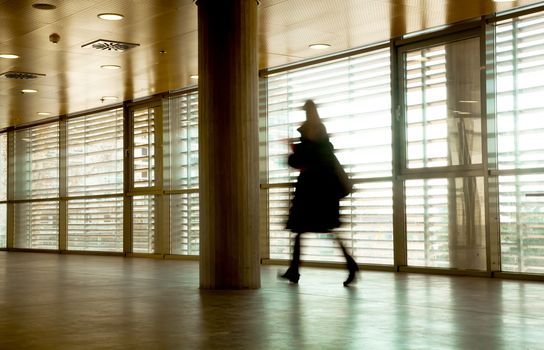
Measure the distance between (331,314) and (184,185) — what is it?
9.22 m

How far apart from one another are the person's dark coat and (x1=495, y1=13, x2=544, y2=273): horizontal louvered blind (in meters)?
2.33

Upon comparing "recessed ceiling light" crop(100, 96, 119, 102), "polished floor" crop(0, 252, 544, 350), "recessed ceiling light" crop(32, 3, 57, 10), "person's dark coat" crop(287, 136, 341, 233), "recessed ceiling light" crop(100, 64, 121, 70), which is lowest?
"polished floor" crop(0, 252, 544, 350)

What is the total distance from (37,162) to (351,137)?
10.5 metres

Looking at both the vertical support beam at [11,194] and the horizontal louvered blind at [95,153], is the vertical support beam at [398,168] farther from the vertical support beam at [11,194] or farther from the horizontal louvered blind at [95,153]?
the vertical support beam at [11,194]

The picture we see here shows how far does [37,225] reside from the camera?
62.6 ft

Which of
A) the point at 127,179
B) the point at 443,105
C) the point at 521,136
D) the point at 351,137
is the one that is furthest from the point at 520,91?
the point at 127,179

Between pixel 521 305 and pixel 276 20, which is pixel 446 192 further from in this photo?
pixel 521 305

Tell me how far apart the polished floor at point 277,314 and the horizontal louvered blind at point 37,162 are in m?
9.82

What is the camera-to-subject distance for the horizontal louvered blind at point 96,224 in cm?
1636

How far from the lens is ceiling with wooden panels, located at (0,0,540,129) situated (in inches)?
342

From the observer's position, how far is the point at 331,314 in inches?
220

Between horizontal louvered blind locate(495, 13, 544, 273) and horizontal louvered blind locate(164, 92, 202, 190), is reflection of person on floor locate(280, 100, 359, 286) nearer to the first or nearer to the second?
horizontal louvered blind locate(495, 13, 544, 273)

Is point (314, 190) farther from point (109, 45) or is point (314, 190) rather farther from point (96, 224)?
point (96, 224)

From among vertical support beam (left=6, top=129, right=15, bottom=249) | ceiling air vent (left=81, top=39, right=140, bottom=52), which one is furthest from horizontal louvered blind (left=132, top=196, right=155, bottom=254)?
vertical support beam (left=6, top=129, right=15, bottom=249)
